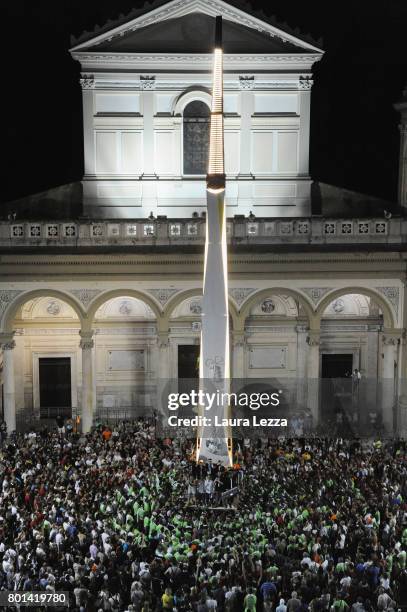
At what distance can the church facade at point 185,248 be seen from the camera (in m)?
30.9

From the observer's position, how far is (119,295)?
31.4m

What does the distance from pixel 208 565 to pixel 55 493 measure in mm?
6142

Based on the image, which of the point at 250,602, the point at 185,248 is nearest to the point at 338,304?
the point at 185,248

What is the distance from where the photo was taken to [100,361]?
34.7 meters

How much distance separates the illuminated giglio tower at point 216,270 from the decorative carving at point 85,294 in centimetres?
798

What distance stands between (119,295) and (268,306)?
21.4ft

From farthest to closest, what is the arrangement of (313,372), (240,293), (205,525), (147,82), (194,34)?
1. (147,82)
2. (313,372)
3. (194,34)
4. (240,293)
5. (205,525)

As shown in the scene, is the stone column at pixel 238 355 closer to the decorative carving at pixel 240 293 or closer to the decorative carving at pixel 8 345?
the decorative carving at pixel 240 293

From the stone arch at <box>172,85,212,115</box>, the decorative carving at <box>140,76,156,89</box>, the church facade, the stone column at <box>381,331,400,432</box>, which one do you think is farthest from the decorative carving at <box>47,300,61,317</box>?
the stone column at <box>381,331,400,432</box>

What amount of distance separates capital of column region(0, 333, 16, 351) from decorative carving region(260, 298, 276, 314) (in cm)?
997

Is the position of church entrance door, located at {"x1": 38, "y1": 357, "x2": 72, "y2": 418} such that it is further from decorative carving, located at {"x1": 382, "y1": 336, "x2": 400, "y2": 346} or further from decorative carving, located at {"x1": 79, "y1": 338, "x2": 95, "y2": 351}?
decorative carving, located at {"x1": 382, "y1": 336, "x2": 400, "y2": 346}

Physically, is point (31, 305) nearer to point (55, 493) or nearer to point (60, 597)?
point (55, 493)

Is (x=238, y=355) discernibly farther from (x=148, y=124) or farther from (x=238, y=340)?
(x=148, y=124)

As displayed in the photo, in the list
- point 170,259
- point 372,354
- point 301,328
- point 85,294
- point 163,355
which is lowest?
point 372,354
